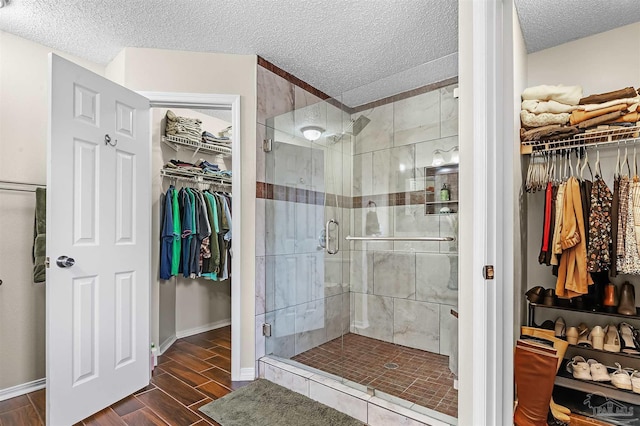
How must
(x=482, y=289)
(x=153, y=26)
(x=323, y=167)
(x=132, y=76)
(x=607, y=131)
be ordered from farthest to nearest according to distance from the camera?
(x=323, y=167) < (x=132, y=76) < (x=153, y=26) < (x=607, y=131) < (x=482, y=289)

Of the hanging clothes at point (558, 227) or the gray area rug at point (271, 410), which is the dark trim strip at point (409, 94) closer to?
the hanging clothes at point (558, 227)

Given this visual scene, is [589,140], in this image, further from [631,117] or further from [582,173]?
[582,173]

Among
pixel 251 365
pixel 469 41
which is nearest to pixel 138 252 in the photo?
pixel 251 365

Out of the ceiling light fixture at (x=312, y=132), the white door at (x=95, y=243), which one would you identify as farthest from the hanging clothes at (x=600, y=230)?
the white door at (x=95, y=243)

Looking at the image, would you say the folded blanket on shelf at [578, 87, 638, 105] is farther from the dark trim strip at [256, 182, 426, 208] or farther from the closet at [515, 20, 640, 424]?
the dark trim strip at [256, 182, 426, 208]

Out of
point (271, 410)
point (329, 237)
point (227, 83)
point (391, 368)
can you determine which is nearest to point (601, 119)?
point (329, 237)

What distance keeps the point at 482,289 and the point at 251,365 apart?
1883mm

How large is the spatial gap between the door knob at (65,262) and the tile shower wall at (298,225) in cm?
121

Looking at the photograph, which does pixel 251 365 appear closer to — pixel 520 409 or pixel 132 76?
pixel 520 409

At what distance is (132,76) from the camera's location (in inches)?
105

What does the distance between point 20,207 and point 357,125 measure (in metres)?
2.51

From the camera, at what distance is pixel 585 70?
2.51 metres

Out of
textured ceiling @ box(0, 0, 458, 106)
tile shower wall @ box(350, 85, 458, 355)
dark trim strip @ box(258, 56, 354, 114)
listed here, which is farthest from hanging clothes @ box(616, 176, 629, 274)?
dark trim strip @ box(258, 56, 354, 114)

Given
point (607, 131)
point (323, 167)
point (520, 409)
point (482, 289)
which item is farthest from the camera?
point (323, 167)
